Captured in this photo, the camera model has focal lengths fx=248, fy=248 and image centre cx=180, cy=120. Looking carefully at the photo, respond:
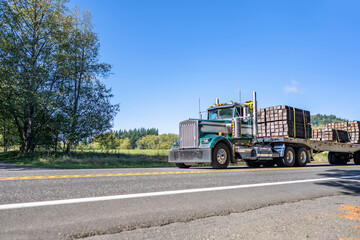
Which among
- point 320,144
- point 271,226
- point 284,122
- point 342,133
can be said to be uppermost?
point 284,122

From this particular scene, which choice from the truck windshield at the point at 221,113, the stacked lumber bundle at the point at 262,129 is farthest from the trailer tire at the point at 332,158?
the truck windshield at the point at 221,113

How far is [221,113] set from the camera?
13094 mm

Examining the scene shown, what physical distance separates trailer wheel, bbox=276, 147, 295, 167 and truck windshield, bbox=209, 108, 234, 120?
424 centimetres

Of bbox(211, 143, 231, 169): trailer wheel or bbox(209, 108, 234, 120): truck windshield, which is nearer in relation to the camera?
bbox(211, 143, 231, 169): trailer wheel

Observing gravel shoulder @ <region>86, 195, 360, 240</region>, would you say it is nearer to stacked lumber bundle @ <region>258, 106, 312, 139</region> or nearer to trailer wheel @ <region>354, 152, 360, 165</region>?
stacked lumber bundle @ <region>258, 106, 312, 139</region>

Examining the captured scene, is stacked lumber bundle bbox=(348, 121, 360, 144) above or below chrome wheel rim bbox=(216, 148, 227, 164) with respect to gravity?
above

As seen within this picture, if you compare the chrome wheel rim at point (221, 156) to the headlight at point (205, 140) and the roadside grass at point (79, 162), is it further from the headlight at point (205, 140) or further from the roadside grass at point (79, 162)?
the roadside grass at point (79, 162)

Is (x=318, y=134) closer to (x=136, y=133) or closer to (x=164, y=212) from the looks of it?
(x=164, y=212)

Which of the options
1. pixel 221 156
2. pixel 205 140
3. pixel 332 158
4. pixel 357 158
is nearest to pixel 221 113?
pixel 205 140

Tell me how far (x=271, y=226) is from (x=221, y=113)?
10155 mm

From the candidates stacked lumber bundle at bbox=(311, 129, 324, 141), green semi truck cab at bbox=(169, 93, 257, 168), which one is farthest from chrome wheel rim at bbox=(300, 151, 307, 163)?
stacked lumber bundle at bbox=(311, 129, 324, 141)

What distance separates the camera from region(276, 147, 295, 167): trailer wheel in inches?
555

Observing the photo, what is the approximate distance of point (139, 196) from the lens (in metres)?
4.24

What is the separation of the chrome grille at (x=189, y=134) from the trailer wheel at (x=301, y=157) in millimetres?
7058
